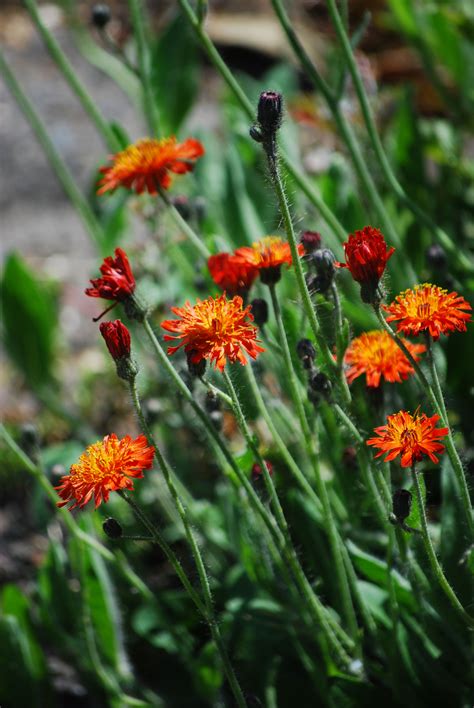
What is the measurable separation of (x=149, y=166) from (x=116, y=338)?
16.6 inches

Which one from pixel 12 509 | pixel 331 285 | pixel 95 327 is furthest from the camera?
pixel 95 327

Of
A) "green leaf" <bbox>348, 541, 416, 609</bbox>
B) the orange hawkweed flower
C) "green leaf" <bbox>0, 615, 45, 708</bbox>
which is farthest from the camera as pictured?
"green leaf" <bbox>0, 615, 45, 708</bbox>

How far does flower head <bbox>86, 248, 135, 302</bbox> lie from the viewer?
104 cm

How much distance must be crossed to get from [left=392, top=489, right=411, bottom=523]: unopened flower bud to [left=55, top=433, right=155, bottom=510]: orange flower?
0.89ft

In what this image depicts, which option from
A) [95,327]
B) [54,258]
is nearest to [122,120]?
[54,258]

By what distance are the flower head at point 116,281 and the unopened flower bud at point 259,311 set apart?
205mm

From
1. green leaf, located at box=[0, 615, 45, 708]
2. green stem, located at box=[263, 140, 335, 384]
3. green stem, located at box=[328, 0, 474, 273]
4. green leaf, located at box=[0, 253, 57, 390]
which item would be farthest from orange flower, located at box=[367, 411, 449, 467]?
→ green leaf, located at box=[0, 253, 57, 390]

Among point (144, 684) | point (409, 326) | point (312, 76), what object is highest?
point (312, 76)

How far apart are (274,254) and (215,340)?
0.21 m

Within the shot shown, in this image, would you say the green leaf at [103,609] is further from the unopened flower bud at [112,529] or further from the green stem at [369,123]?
the green stem at [369,123]

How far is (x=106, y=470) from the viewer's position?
0.97 metres

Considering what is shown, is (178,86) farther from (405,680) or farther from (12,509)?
(405,680)

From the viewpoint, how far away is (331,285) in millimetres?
1064

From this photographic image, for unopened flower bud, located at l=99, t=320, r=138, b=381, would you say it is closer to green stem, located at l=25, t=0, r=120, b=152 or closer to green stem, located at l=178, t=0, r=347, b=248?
green stem, located at l=178, t=0, r=347, b=248
